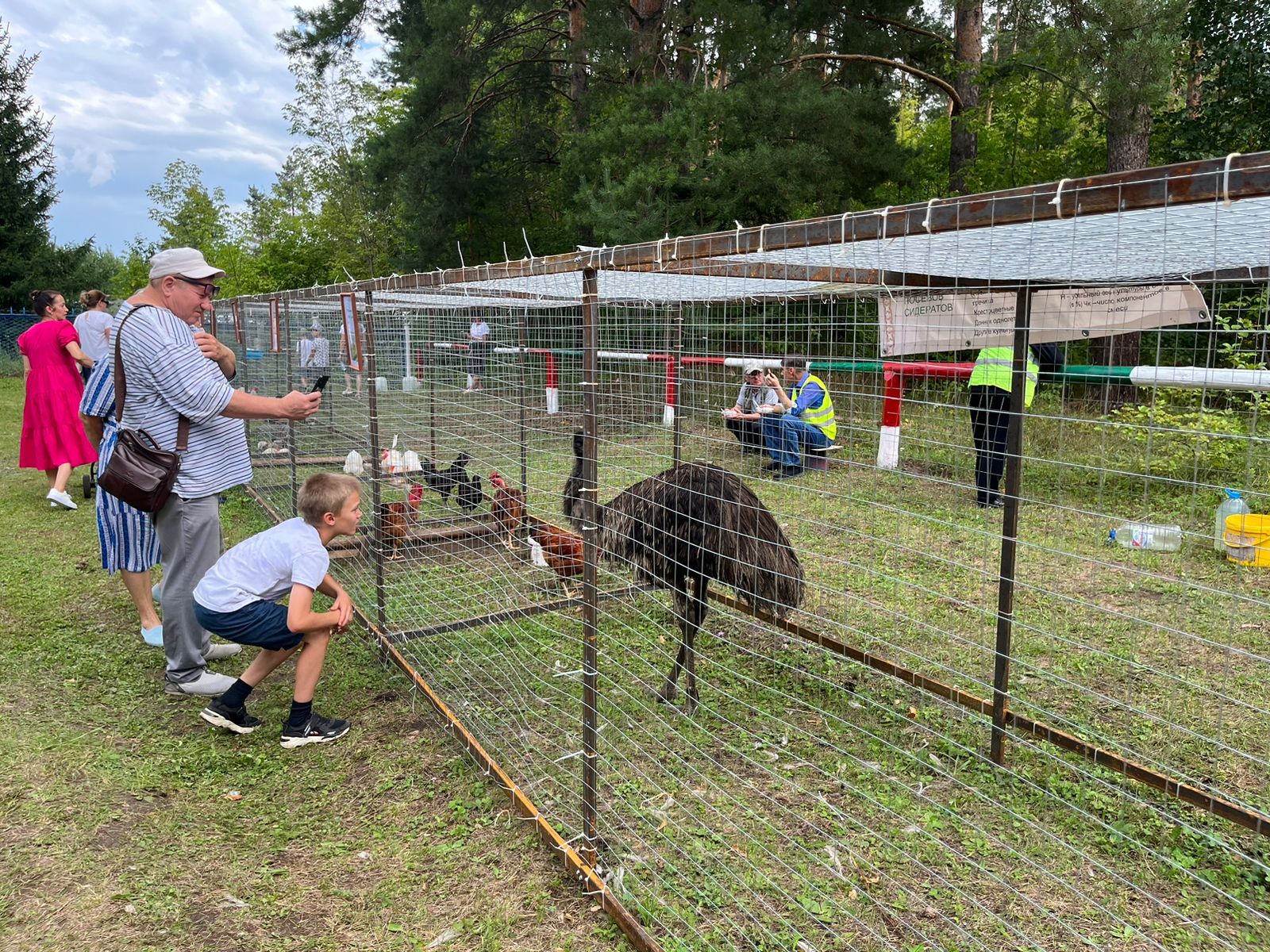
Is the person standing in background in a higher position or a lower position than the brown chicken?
higher

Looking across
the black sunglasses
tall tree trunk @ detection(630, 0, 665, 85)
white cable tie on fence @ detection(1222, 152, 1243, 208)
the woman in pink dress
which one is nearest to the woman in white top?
the woman in pink dress

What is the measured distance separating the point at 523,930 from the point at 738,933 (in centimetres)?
66

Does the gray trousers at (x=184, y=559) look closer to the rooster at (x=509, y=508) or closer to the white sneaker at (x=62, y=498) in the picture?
the rooster at (x=509, y=508)

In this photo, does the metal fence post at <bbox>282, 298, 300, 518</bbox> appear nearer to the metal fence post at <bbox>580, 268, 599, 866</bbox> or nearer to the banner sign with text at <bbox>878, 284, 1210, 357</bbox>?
the metal fence post at <bbox>580, 268, 599, 866</bbox>

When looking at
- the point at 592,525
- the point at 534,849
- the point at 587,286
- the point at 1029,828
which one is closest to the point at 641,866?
the point at 534,849

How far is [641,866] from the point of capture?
109 inches

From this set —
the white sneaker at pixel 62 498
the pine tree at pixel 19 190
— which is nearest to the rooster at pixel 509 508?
the white sneaker at pixel 62 498

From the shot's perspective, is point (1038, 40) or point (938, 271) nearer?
point (938, 271)

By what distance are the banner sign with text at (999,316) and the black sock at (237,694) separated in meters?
3.13

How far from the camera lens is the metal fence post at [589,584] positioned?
2.63 m

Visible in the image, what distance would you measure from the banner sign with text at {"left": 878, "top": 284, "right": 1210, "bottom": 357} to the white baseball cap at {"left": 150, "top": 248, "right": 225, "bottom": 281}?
2962 millimetres

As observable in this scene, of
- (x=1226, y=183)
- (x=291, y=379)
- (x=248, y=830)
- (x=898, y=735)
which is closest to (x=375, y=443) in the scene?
(x=248, y=830)

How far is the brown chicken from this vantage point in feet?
16.9

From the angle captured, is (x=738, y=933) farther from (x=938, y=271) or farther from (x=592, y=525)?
(x=938, y=271)
